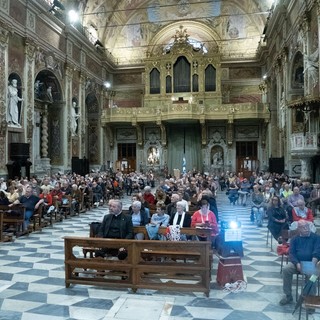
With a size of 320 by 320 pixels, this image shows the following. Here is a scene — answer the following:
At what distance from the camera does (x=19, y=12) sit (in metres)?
17.8

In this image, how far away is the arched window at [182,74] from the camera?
30.1 metres

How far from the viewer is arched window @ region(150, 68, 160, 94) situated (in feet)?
101

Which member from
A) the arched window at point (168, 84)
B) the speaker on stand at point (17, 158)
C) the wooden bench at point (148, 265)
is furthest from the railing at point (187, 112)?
the wooden bench at point (148, 265)

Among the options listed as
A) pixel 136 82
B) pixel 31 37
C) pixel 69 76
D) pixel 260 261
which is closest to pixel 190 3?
pixel 136 82

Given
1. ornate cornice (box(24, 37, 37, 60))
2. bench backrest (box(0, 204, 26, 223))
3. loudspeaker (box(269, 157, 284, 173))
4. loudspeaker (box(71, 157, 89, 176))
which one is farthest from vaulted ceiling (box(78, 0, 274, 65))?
bench backrest (box(0, 204, 26, 223))

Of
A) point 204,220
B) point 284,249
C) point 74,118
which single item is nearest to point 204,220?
point 204,220

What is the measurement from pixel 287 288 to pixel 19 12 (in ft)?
57.5

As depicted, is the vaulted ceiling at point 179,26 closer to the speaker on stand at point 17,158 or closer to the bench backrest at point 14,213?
the speaker on stand at point 17,158

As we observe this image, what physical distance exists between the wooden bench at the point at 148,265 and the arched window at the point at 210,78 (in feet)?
84.2

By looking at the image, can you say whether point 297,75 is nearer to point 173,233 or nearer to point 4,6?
point 4,6

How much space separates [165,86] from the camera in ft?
99.8

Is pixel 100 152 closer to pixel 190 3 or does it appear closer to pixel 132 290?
pixel 190 3

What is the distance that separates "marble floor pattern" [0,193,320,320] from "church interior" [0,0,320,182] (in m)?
14.3

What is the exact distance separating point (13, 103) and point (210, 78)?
17183 millimetres
